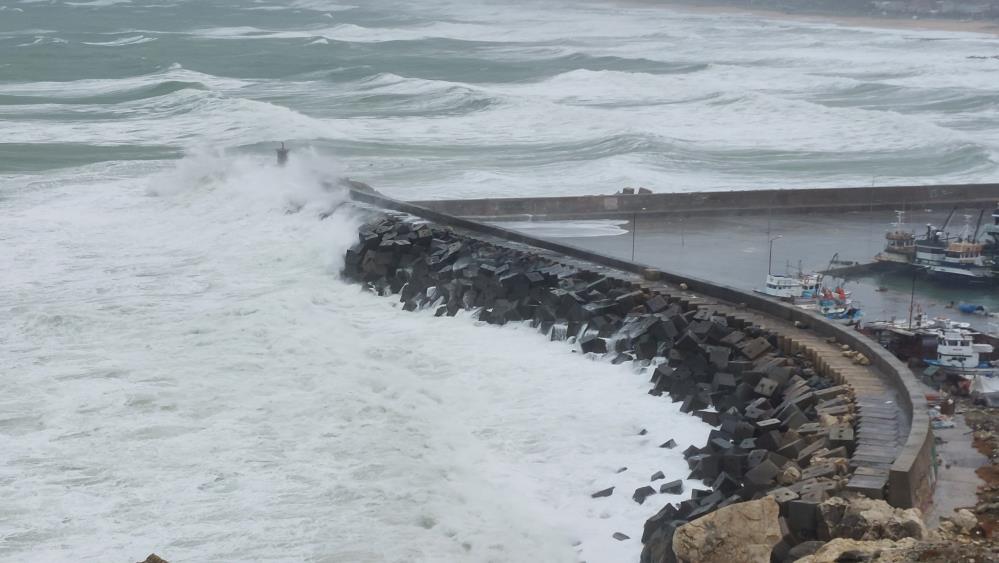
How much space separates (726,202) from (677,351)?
11316 millimetres

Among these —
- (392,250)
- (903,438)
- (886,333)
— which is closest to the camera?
(903,438)

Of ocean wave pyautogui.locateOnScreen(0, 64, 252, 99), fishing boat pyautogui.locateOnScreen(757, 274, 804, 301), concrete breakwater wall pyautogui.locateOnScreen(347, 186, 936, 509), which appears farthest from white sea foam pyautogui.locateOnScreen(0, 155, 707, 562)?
ocean wave pyautogui.locateOnScreen(0, 64, 252, 99)

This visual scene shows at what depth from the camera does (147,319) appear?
1655 cm

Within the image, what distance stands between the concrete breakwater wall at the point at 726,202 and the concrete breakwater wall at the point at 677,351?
10.9 ft

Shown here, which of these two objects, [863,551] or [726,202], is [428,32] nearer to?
[726,202]

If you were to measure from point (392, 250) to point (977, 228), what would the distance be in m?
10.00

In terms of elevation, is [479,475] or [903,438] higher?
[903,438]

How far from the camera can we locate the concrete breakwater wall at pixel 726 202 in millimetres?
23750

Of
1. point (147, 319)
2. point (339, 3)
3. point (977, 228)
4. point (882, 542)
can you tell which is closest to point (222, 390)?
point (147, 319)

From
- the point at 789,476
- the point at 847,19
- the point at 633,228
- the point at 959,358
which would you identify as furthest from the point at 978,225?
the point at 847,19

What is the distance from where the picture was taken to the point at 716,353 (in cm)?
1318

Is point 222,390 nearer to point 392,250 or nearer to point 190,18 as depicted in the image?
point 392,250

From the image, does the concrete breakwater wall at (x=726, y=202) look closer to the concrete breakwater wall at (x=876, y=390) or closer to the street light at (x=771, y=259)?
the street light at (x=771, y=259)

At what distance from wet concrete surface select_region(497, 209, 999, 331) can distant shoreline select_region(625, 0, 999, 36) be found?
61.2 meters
